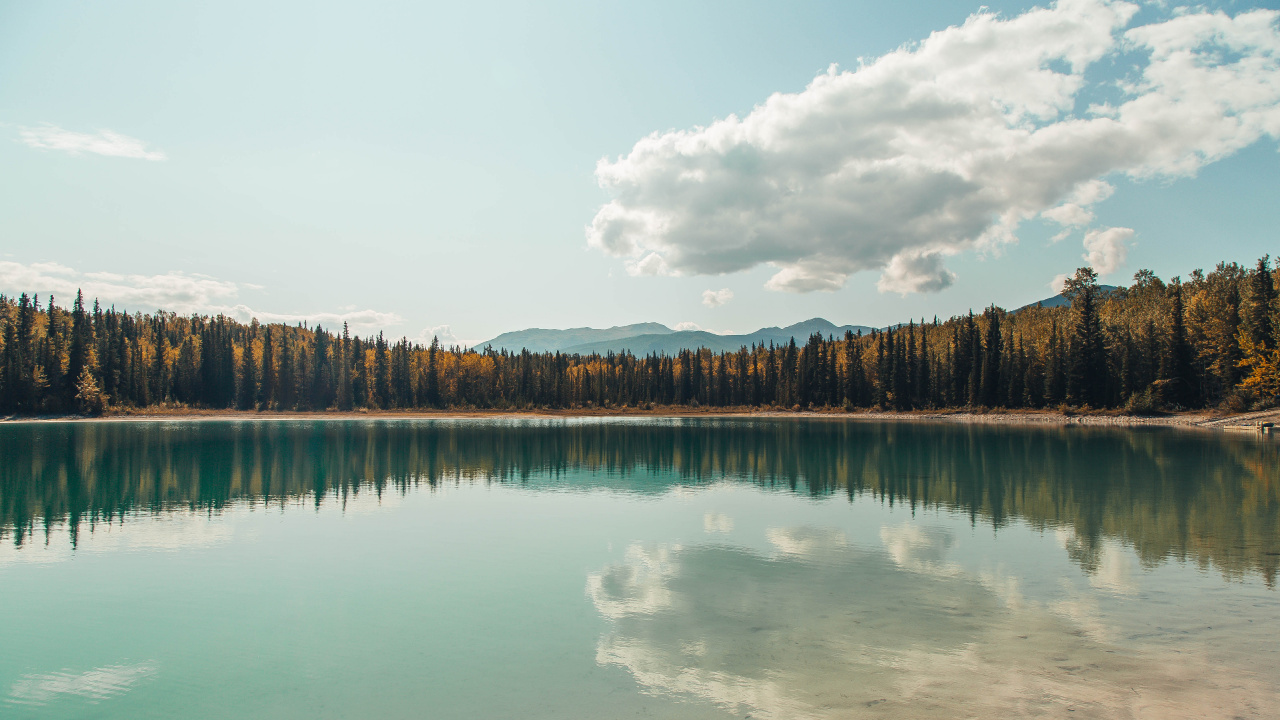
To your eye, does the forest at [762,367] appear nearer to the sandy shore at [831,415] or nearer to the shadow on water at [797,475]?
the sandy shore at [831,415]

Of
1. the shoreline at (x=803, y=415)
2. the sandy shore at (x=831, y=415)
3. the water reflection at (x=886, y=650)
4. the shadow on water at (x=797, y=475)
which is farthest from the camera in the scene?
the shoreline at (x=803, y=415)

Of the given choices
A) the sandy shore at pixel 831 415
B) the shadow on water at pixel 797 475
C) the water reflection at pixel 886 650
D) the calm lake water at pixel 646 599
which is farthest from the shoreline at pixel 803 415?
the water reflection at pixel 886 650

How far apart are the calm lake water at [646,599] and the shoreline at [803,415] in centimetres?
6300

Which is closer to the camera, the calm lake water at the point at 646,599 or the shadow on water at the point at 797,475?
the calm lake water at the point at 646,599

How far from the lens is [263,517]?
26.6 meters

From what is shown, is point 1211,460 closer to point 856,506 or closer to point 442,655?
point 856,506

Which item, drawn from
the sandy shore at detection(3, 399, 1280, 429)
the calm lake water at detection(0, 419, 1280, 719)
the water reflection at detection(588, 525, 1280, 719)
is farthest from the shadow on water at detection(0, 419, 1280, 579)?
the sandy shore at detection(3, 399, 1280, 429)

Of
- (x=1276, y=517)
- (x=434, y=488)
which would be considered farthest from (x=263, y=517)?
(x=1276, y=517)

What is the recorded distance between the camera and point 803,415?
145625mm

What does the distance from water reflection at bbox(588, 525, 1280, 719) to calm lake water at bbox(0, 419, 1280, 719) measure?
0.06 meters

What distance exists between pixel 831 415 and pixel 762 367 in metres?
43.1

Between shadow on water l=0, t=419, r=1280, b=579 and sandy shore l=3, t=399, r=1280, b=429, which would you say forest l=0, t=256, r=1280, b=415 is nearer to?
Answer: sandy shore l=3, t=399, r=1280, b=429

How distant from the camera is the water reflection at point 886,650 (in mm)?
9414

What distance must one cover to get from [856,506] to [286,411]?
16006 cm
